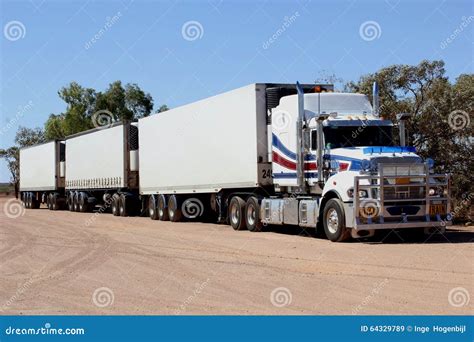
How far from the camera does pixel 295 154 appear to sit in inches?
778

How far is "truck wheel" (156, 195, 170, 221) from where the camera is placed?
98.1 feet

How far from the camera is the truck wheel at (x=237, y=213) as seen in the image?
2319 centimetres

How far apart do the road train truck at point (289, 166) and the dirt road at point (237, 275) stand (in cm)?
87

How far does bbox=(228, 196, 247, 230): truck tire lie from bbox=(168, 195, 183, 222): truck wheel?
16.7 feet

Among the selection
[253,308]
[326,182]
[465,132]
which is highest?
[465,132]

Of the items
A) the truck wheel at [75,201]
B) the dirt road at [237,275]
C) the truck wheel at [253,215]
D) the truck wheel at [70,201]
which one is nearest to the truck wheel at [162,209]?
the truck wheel at [253,215]

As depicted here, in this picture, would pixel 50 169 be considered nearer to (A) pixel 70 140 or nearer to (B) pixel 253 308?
(A) pixel 70 140

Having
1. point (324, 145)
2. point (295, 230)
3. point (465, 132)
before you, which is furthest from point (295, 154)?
point (465, 132)

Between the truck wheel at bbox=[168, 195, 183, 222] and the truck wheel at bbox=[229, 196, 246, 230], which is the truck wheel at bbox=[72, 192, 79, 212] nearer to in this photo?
the truck wheel at bbox=[168, 195, 183, 222]

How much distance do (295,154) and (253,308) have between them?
1076 centimetres

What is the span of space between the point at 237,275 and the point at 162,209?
1800cm

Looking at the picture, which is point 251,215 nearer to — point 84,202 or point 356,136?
point 356,136

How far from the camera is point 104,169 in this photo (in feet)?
121

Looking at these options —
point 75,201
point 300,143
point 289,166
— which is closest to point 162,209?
point 289,166
